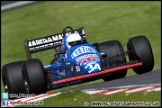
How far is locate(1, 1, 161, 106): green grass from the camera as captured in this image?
57.4 ft

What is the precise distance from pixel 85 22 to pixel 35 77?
456 inches

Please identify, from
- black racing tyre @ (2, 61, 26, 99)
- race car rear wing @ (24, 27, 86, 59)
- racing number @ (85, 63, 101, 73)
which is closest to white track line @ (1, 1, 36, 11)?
race car rear wing @ (24, 27, 86, 59)

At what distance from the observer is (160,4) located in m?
21.5

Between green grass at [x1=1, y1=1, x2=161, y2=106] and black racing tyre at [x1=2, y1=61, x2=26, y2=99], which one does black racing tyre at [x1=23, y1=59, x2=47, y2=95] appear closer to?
black racing tyre at [x1=2, y1=61, x2=26, y2=99]

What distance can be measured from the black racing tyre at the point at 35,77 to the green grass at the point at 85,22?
482 cm

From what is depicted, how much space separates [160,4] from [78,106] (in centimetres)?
Result: 1432

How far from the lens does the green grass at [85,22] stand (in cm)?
1748

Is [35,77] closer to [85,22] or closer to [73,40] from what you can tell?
[73,40]

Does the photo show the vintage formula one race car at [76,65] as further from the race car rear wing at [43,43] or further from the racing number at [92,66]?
→ the race car rear wing at [43,43]

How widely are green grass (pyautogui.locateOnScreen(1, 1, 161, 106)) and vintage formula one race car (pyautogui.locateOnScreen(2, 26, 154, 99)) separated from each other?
110 inches

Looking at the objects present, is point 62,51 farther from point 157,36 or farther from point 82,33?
point 157,36

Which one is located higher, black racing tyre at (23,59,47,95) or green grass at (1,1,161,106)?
green grass at (1,1,161,106)

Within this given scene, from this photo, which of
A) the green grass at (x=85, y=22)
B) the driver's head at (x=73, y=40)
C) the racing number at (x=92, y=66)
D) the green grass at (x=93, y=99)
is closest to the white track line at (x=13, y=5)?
the green grass at (x=85, y=22)

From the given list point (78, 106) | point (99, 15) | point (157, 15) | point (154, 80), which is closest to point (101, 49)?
point (154, 80)
